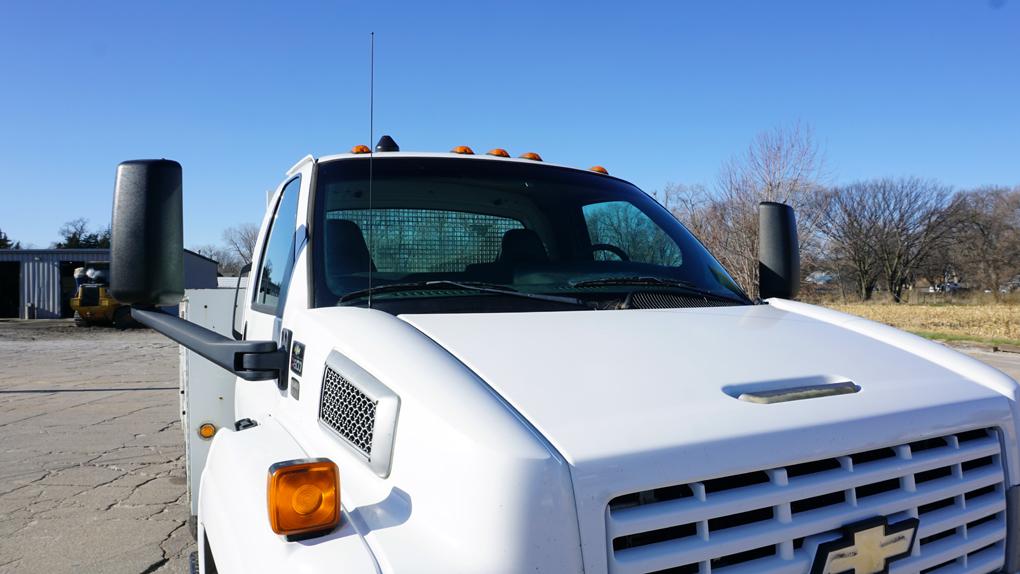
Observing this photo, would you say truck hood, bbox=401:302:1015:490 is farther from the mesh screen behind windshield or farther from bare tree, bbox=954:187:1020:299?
bare tree, bbox=954:187:1020:299

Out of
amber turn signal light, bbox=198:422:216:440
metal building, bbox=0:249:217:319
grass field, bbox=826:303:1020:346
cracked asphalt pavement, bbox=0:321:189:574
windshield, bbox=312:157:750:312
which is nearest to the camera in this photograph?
windshield, bbox=312:157:750:312

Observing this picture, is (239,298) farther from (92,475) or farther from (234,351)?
(92,475)

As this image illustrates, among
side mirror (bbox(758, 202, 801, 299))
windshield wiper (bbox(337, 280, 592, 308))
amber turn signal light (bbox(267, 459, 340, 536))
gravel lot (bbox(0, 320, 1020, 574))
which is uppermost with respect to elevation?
side mirror (bbox(758, 202, 801, 299))

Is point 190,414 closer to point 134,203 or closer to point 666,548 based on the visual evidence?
point 134,203

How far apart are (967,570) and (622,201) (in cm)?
189

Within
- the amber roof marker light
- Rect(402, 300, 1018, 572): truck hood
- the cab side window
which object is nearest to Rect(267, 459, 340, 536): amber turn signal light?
Rect(402, 300, 1018, 572): truck hood

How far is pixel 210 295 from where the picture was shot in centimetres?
382

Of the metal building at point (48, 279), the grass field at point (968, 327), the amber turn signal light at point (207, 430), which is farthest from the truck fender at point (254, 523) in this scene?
the metal building at point (48, 279)

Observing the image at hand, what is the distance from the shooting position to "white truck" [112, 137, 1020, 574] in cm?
132

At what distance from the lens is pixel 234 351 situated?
6.54ft

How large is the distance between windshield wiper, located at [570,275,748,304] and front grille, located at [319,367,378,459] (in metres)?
1.00

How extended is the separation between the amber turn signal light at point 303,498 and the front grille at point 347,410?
0.40 ft

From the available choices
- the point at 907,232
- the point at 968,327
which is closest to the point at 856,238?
the point at 907,232

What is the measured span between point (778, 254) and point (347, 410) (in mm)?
2182
